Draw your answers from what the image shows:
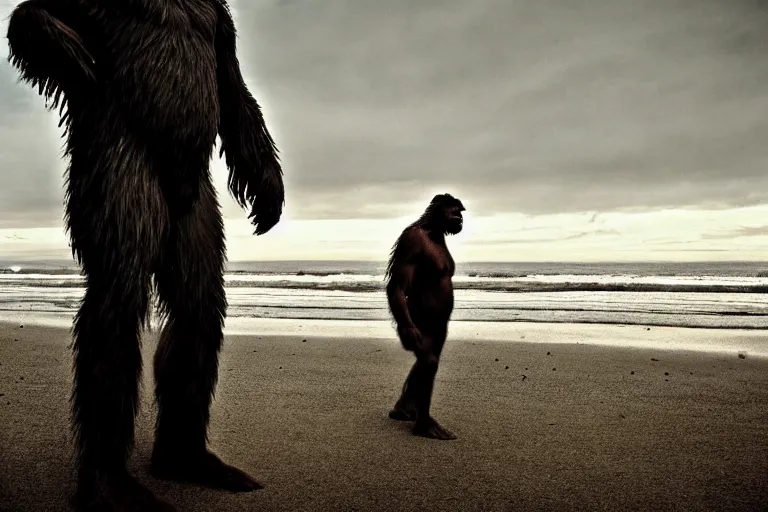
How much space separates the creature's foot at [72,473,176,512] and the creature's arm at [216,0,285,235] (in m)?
1.35

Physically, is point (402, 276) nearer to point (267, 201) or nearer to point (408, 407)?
point (408, 407)

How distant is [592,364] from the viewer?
24.1 feet

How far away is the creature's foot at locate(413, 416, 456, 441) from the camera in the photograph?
162 inches

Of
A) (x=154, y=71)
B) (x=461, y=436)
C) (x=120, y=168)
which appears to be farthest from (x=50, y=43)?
(x=461, y=436)

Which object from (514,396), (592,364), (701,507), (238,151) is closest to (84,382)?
(238,151)

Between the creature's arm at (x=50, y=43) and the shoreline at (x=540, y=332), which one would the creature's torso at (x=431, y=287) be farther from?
the shoreline at (x=540, y=332)

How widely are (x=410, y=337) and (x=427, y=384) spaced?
1.13 ft

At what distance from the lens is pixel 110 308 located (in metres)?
2.52

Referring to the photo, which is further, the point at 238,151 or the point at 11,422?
the point at 11,422

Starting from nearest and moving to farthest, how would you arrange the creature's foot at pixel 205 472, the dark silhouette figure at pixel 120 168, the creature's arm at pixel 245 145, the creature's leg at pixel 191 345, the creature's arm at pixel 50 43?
the creature's arm at pixel 50 43
the dark silhouette figure at pixel 120 168
the creature's leg at pixel 191 345
the creature's foot at pixel 205 472
the creature's arm at pixel 245 145

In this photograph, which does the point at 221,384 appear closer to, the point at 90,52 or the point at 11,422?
the point at 11,422

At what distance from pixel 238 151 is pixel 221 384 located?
3229 mm

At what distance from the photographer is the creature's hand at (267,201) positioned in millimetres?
3258

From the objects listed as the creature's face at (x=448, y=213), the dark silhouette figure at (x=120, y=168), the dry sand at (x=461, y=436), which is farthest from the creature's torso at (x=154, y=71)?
the creature's face at (x=448, y=213)
